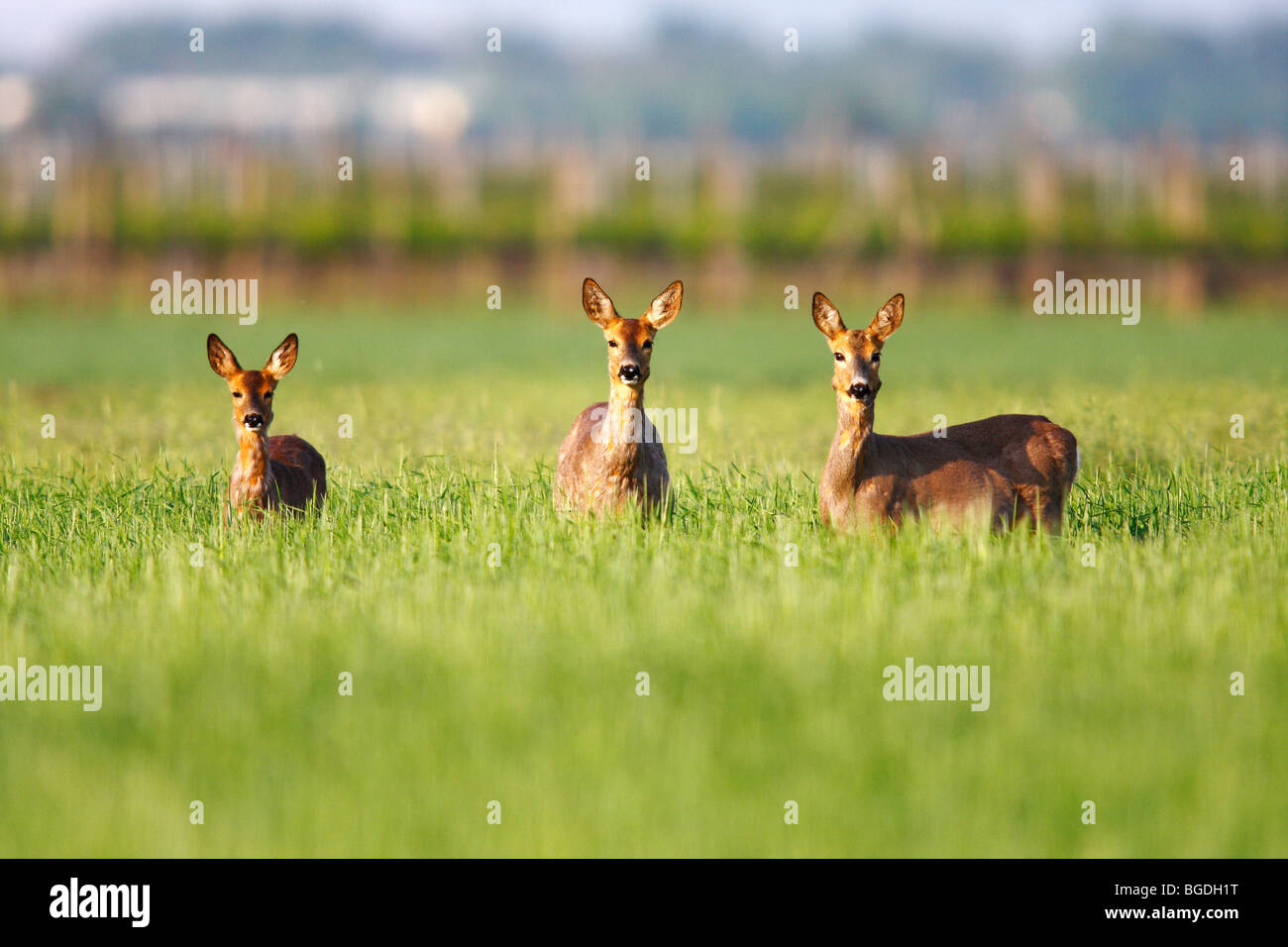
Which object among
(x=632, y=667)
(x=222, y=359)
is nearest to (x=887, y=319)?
(x=632, y=667)

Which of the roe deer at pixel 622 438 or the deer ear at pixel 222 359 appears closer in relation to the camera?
the roe deer at pixel 622 438

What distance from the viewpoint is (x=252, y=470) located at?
31.2 feet

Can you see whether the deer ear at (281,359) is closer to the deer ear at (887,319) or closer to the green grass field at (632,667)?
the green grass field at (632,667)

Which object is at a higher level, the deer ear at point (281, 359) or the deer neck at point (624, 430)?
the deer ear at point (281, 359)

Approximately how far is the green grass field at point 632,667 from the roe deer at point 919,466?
0.24 m

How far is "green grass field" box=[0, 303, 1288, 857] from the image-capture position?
4980 mm

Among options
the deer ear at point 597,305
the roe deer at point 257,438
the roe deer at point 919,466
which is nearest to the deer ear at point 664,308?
the deer ear at point 597,305

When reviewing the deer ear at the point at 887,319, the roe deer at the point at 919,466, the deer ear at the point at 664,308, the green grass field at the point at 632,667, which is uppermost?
the deer ear at the point at 664,308

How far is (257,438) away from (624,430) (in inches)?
96.2

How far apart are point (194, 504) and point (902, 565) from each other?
5125mm

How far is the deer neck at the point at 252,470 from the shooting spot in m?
9.49

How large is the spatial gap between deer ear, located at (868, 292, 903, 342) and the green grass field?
1218 millimetres

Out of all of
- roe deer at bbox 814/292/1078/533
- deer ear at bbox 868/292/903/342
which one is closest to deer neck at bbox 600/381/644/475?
roe deer at bbox 814/292/1078/533

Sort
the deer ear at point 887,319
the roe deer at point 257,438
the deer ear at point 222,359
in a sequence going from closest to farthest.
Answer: the deer ear at point 887,319
the roe deer at point 257,438
the deer ear at point 222,359
